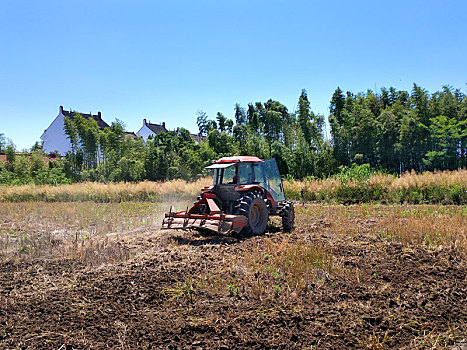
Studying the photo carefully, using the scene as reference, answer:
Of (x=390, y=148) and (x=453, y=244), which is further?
(x=390, y=148)

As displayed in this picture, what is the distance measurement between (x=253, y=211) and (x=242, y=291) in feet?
12.0

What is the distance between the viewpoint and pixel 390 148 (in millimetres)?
19172

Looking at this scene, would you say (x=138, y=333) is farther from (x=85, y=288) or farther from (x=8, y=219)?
(x=8, y=219)

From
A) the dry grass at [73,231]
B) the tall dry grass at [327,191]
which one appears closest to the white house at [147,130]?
the tall dry grass at [327,191]

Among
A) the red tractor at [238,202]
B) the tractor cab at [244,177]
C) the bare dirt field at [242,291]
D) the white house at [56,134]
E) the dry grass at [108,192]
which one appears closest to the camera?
the bare dirt field at [242,291]

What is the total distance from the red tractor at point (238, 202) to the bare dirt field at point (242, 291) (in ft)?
1.35

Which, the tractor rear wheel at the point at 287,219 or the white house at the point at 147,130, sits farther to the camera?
the white house at the point at 147,130

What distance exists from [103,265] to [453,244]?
19.5ft

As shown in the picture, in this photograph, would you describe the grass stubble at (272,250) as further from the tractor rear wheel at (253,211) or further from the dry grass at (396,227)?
the tractor rear wheel at (253,211)

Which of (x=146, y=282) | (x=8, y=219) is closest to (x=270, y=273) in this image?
(x=146, y=282)

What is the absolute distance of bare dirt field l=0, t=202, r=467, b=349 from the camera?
144 inches

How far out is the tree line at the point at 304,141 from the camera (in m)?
18.3

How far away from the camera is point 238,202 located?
7855 mm

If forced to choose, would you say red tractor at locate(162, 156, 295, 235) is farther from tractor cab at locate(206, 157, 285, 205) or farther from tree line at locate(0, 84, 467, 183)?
tree line at locate(0, 84, 467, 183)
